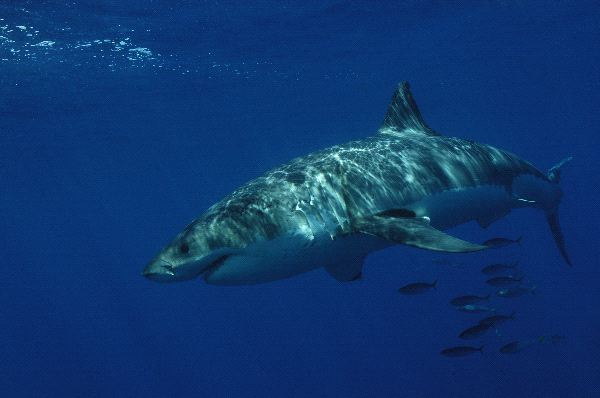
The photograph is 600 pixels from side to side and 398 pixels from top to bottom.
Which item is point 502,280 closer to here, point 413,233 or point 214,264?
point 413,233

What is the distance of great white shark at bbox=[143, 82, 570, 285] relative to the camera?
13.8 ft

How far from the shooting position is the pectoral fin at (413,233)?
384cm

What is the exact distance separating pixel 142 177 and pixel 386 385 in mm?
47642

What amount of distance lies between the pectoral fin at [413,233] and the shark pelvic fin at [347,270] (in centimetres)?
159

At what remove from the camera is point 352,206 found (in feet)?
16.9

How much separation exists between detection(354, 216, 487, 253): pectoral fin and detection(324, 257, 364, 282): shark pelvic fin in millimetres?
1585

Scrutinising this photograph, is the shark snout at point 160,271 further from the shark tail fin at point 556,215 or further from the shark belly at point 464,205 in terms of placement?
the shark tail fin at point 556,215

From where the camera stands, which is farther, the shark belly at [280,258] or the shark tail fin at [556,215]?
the shark tail fin at [556,215]

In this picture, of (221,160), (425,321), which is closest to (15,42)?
(425,321)

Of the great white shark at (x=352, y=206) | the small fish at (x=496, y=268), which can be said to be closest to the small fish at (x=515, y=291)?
the small fish at (x=496, y=268)

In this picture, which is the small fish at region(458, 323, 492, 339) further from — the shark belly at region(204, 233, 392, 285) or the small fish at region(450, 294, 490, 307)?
the shark belly at region(204, 233, 392, 285)

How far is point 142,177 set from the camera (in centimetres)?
6247

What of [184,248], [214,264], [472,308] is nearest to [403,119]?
[214,264]

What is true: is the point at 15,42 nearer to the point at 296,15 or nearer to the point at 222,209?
the point at 296,15
